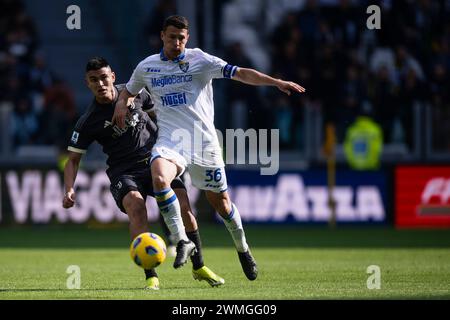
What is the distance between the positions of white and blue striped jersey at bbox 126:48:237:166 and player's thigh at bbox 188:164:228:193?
7 centimetres

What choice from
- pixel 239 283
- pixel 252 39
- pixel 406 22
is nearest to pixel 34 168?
pixel 252 39

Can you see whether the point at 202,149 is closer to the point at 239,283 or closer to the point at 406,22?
the point at 239,283

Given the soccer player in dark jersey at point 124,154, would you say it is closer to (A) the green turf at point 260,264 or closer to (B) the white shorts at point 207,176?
(B) the white shorts at point 207,176

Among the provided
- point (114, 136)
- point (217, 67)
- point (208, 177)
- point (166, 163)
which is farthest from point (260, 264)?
point (217, 67)

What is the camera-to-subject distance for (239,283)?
10516 mm

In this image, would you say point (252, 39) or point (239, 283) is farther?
point (252, 39)

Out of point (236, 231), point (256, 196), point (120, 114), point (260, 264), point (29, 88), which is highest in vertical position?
point (120, 114)

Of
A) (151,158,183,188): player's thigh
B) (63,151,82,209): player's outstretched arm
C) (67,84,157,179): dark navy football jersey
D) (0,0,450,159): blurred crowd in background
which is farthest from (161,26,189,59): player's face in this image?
(0,0,450,159): blurred crowd in background

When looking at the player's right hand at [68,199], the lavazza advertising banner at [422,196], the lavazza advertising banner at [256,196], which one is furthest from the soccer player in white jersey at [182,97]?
the lavazza advertising banner at [422,196]

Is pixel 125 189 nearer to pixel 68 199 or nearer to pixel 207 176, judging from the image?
pixel 68 199

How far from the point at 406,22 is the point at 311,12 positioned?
198 centimetres

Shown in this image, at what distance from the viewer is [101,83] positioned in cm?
1038

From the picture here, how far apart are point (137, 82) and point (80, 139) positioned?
2.68 ft

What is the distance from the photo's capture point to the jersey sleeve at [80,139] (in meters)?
10.5
